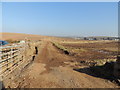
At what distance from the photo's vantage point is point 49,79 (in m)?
6.54

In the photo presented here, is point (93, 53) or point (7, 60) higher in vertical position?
point (7, 60)

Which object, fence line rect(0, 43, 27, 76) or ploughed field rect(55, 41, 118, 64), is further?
ploughed field rect(55, 41, 118, 64)

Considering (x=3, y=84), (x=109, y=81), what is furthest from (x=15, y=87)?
(x=109, y=81)

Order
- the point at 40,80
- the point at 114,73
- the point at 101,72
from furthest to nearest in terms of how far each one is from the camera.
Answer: the point at 101,72
the point at 114,73
the point at 40,80

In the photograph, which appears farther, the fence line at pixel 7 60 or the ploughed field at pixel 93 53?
the ploughed field at pixel 93 53

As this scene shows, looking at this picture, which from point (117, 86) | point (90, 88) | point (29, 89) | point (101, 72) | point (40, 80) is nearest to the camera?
point (29, 89)

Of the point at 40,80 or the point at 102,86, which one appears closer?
the point at 102,86

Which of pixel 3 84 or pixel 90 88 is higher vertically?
pixel 3 84

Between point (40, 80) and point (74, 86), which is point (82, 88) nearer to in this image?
point (74, 86)

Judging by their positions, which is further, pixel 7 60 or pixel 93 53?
pixel 93 53

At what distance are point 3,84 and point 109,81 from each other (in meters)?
5.95

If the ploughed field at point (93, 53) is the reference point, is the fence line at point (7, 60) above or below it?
above

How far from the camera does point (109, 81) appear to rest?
6.55 m

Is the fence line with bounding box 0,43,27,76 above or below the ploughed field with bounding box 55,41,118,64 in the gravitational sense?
above
